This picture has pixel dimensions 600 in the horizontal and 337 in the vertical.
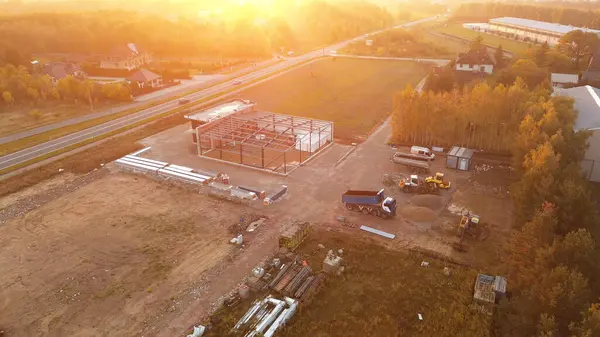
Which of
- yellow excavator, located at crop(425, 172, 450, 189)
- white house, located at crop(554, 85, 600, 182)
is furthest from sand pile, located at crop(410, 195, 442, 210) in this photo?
white house, located at crop(554, 85, 600, 182)

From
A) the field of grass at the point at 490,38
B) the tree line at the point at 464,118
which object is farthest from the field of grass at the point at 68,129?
the field of grass at the point at 490,38

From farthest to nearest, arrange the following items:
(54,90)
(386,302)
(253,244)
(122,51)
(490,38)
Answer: (490,38) → (122,51) → (54,90) → (253,244) → (386,302)

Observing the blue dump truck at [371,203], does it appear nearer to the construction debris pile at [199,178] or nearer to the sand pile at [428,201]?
the sand pile at [428,201]

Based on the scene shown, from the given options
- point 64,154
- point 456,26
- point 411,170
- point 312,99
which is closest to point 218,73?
point 312,99

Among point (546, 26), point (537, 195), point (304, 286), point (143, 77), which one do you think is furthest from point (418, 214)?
point (546, 26)

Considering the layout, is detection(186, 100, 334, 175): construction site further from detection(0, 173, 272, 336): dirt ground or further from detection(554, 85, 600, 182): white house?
detection(554, 85, 600, 182): white house

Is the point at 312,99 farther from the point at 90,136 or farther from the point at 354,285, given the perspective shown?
the point at 354,285

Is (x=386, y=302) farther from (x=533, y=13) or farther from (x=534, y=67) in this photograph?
(x=533, y=13)

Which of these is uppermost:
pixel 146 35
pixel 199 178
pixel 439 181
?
pixel 146 35
